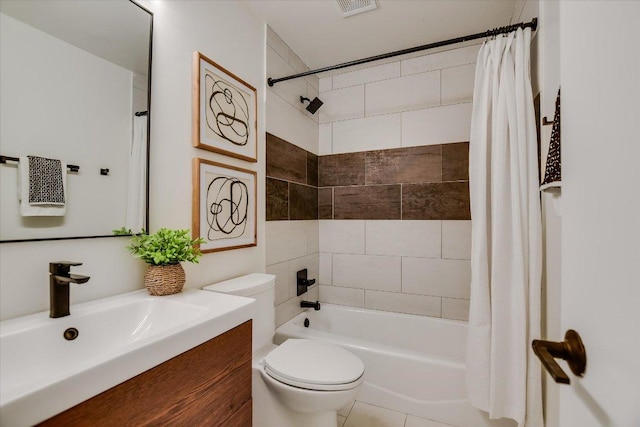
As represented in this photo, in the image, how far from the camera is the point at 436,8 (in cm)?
185

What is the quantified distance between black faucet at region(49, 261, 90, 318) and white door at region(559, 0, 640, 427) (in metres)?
1.19

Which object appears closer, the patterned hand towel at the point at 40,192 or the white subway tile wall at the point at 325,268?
the patterned hand towel at the point at 40,192

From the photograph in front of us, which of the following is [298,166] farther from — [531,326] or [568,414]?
[568,414]

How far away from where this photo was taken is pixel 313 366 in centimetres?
134

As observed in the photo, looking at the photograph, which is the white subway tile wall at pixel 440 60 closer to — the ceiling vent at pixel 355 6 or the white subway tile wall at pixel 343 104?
the white subway tile wall at pixel 343 104

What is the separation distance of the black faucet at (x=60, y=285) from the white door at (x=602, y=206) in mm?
1192

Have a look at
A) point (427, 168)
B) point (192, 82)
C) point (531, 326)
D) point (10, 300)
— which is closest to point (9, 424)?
point (10, 300)

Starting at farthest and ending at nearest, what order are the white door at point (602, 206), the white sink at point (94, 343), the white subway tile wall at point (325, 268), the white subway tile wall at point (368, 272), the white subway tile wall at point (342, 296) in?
1. the white subway tile wall at point (325, 268)
2. the white subway tile wall at point (342, 296)
3. the white subway tile wall at point (368, 272)
4. the white sink at point (94, 343)
5. the white door at point (602, 206)

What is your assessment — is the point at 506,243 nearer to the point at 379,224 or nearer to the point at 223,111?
the point at 379,224

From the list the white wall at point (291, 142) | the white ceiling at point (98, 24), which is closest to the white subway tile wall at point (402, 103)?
the white wall at point (291, 142)

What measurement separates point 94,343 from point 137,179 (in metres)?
0.65

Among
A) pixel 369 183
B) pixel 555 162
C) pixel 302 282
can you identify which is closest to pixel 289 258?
pixel 302 282

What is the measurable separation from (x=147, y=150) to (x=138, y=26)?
0.53 metres

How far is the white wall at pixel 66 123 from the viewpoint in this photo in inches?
34.5
